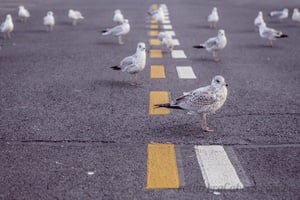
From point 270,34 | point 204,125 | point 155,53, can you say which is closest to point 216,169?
point 204,125

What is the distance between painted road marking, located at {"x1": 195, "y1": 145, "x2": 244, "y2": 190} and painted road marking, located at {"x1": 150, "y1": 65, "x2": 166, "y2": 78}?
4088 mm

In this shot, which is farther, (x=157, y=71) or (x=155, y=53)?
(x=155, y=53)

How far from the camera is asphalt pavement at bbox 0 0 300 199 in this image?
4930 mm

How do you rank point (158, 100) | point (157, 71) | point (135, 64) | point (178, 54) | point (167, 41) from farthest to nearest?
point (167, 41) → point (178, 54) → point (157, 71) → point (135, 64) → point (158, 100)

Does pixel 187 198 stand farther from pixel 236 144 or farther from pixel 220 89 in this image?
pixel 220 89

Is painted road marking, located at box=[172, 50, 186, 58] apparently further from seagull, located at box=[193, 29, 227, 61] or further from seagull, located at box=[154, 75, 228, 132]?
seagull, located at box=[154, 75, 228, 132]

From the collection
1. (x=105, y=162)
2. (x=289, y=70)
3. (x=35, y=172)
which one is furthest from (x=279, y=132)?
(x=289, y=70)

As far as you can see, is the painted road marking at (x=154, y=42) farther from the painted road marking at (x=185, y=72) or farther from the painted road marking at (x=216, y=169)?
the painted road marking at (x=216, y=169)

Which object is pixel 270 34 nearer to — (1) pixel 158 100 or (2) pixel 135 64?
(2) pixel 135 64

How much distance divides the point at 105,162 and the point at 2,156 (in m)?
1.00

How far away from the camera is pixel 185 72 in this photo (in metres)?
10.2

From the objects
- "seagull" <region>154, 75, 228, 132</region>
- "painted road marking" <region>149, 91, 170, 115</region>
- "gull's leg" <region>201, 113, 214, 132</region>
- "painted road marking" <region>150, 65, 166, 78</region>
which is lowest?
"painted road marking" <region>150, 65, 166, 78</region>

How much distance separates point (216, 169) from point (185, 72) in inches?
199

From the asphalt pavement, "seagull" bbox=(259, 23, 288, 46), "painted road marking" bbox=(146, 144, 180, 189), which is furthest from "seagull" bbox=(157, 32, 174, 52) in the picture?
"painted road marking" bbox=(146, 144, 180, 189)
